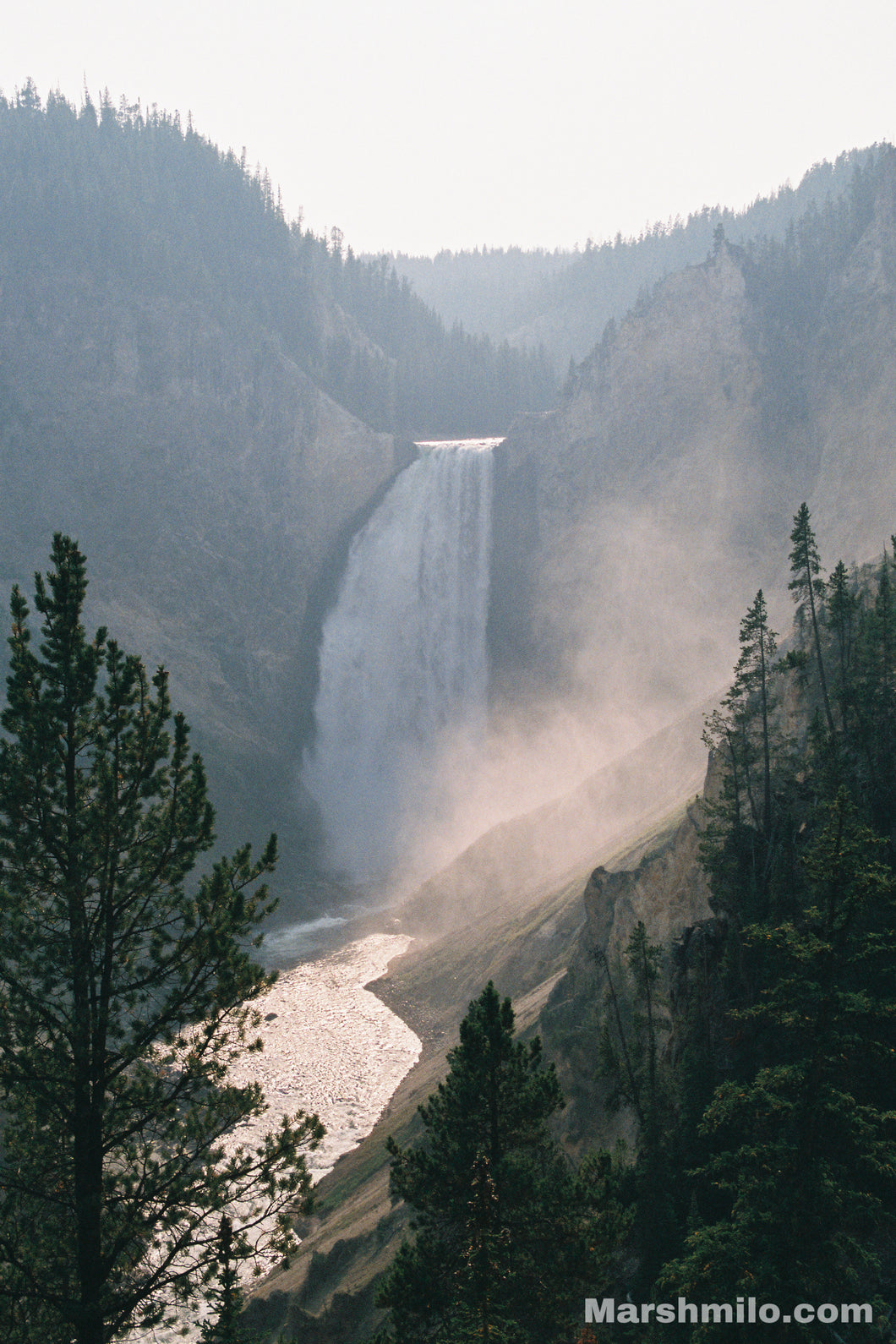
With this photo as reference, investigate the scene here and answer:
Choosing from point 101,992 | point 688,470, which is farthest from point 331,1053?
point 688,470

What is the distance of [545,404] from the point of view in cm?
16125

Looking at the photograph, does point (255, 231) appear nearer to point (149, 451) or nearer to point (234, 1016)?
point (149, 451)

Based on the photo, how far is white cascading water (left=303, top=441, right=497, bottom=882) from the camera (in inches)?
4163

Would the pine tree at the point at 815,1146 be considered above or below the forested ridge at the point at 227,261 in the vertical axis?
below

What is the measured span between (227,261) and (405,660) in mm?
76291

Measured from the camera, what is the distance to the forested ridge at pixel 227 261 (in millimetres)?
122750

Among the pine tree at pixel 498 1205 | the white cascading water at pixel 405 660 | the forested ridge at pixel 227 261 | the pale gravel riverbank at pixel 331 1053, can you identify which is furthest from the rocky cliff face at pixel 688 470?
the pine tree at pixel 498 1205

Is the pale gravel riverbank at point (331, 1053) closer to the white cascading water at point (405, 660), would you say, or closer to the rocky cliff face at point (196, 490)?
the rocky cliff face at point (196, 490)

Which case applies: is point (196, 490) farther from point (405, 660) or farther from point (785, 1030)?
point (785, 1030)

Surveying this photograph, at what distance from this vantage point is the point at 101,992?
492 inches

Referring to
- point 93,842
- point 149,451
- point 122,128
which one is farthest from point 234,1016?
point 122,128

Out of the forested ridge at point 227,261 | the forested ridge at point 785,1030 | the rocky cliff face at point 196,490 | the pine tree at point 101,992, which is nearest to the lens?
the pine tree at point 101,992

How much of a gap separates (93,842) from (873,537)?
280ft

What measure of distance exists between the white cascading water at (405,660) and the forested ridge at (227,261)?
32.2 meters
